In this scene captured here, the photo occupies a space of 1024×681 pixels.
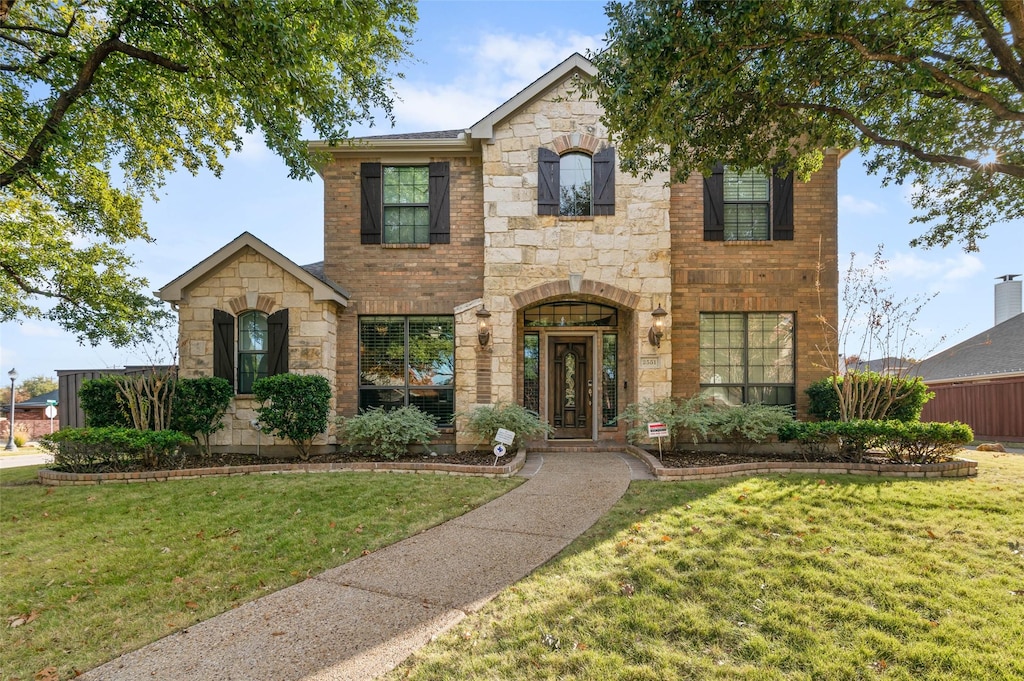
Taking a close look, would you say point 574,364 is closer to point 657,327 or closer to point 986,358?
point 657,327

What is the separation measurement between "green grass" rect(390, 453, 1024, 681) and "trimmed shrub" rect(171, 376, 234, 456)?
7309 millimetres

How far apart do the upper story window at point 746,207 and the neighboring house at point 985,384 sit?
696cm

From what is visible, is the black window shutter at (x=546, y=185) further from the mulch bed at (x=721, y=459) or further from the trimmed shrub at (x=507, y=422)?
the mulch bed at (x=721, y=459)

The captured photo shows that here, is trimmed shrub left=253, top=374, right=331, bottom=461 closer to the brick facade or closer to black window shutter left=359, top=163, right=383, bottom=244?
black window shutter left=359, top=163, right=383, bottom=244

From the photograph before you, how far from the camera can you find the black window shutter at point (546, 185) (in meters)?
9.27

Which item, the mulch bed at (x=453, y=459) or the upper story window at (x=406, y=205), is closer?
the mulch bed at (x=453, y=459)

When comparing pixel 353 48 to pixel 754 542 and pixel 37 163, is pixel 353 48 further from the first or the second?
pixel 754 542

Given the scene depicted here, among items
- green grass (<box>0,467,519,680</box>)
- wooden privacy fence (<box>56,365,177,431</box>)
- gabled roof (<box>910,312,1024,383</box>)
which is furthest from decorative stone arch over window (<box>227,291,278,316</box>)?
gabled roof (<box>910,312,1024,383</box>)

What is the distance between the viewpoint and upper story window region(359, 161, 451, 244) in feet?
32.2

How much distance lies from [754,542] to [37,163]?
1135cm

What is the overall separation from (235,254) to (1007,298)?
3386cm

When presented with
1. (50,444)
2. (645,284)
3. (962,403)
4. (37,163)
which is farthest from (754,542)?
(962,403)

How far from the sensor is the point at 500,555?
4.25 metres

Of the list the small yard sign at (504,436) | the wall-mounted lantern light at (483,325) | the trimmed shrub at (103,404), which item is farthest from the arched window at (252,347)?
the small yard sign at (504,436)
